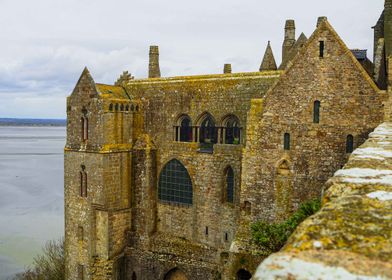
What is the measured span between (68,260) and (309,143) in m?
14.1

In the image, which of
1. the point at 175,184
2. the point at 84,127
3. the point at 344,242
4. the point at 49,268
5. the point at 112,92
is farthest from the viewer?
the point at 49,268

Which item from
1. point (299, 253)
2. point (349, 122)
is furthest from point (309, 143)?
point (299, 253)

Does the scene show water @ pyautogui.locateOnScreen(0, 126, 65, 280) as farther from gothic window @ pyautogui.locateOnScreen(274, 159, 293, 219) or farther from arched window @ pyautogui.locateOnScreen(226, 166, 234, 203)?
gothic window @ pyautogui.locateOnScreen(274, 159, 293, 219)

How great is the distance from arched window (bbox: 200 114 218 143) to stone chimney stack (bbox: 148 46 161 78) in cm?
659

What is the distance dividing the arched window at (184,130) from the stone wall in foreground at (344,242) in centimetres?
1670

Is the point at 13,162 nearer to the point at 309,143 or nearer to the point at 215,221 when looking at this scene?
the point at 215,221

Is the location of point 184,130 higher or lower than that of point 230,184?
higher

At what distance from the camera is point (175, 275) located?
19.8m

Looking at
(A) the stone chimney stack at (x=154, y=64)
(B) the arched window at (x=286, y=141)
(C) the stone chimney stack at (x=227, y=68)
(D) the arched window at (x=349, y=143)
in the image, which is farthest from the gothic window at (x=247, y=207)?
(A) the stone chimney stack at (x=154, y=64)

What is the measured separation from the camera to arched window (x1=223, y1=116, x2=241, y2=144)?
19.2m

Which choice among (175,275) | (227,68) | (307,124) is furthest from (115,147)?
(307,124)

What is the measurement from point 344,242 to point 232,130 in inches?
657

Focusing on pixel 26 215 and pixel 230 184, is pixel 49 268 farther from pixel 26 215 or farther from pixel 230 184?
pixel 230 184

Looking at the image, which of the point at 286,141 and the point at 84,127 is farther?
the point at 84,127
